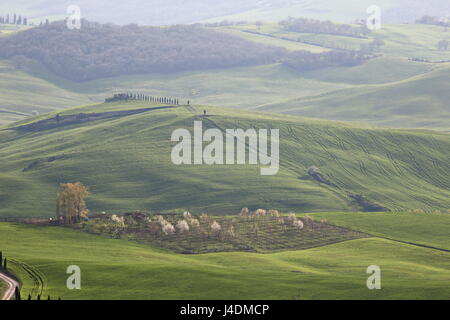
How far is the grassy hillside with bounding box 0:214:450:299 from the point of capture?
84.6m

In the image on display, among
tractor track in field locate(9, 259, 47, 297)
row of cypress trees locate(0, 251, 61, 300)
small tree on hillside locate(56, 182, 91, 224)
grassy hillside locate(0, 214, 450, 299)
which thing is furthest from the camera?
small tree on hillside locate(56, 182, 91, 224)

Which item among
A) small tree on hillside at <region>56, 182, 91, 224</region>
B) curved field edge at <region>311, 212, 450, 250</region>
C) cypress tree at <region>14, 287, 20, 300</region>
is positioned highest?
small tree on hillside at <region>56, 182, 91, 224</region>

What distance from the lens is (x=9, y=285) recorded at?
8194 cm

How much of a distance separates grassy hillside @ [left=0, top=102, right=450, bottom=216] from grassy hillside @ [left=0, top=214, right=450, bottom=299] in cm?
3467

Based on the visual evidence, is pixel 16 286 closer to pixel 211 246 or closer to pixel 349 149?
pixel 211 246

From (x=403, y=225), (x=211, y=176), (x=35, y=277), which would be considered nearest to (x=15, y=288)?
(x=35, y=277)

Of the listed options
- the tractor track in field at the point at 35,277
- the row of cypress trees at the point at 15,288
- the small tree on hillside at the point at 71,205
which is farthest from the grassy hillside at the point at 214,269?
the small tree on hillside at the point at 71,205

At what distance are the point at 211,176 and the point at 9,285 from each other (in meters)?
87.4

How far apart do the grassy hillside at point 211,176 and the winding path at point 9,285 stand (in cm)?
6000

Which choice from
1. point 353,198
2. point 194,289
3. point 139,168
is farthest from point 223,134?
point 194,289

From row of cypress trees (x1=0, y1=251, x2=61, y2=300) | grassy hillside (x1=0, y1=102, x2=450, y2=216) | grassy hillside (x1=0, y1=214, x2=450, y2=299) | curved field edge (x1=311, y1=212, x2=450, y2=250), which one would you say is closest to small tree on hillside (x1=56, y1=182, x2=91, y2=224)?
grassy hillside (x1=0, y1=214, x2=450, y2=299)

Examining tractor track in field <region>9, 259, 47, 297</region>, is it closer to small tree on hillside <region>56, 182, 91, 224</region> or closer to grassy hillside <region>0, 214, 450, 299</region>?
grassy hillside <region>0, 214, 450, 299</region>

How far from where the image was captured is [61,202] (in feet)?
414

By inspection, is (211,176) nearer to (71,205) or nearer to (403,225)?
(71,205)
